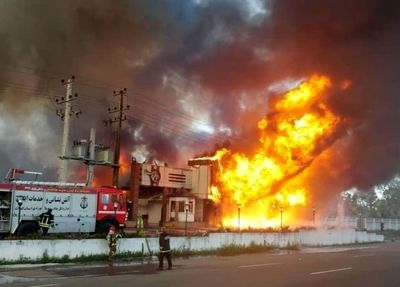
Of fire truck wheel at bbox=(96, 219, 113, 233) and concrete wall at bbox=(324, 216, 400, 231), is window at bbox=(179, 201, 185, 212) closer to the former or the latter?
concrete wall at bbox=(324, 216, 400, 231)

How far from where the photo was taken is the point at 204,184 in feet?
151

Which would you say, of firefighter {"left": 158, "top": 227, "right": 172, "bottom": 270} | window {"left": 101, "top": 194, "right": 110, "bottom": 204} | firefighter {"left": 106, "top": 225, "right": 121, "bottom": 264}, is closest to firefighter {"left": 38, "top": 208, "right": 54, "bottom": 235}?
window {"left": 101, "top": 194, "right": 110, "bottom": 204}

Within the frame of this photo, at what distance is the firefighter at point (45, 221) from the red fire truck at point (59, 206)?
0.97m

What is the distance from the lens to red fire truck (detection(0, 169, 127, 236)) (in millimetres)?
23484

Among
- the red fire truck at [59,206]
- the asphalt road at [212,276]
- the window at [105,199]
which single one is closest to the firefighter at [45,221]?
the red fire truck at [59,206]

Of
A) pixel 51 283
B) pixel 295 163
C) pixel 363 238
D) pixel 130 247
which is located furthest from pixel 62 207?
pixel 363 238

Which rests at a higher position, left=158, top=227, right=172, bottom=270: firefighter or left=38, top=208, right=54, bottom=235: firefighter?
left=38, top=208, right=54, bottom=235: firefighter

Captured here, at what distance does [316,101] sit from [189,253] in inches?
685

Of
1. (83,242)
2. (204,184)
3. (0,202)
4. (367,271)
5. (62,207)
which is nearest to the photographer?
(367,271)

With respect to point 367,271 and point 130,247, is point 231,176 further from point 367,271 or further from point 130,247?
point 367,271

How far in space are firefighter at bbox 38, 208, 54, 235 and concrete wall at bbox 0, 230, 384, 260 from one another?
3.69m

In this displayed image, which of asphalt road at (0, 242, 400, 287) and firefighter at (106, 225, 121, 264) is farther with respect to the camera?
firefighter at (106, 225, 121, 264)

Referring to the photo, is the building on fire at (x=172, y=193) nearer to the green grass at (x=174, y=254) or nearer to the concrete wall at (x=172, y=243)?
the concrete wall at (x=172, y=243)

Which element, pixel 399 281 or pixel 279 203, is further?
pixel 279 203
